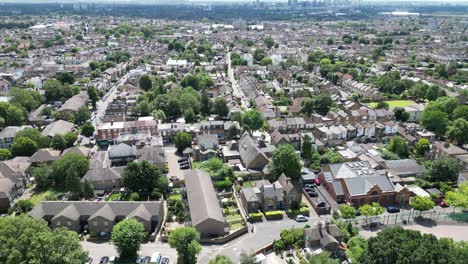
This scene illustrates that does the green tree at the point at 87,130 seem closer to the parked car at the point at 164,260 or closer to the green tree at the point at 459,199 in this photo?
the parked car at the point at 164,260

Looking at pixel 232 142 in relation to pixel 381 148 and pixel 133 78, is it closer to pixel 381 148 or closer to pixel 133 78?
pixel 381 148

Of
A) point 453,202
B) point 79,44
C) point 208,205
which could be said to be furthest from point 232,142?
point 79,44

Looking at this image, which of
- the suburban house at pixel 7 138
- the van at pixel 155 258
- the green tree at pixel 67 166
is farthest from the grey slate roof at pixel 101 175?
the suburban house at pixel 7 138

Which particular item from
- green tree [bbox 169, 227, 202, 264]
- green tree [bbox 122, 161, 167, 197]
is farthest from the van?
green tree [bbox 122, 161, 167, 197]

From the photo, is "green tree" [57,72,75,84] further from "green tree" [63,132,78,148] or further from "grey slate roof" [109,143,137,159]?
"grey slate roof" [109,143,137,159]

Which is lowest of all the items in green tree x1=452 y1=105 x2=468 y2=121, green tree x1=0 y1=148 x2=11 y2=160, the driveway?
the driveway
